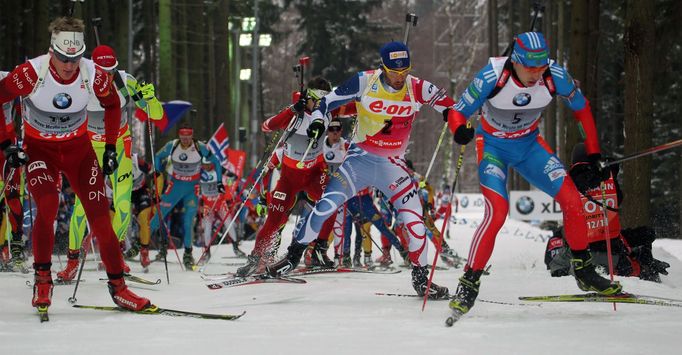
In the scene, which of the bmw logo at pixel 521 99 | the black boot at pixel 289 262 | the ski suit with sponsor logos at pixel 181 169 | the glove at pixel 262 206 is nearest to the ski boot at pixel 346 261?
the glove at pixel 262 206

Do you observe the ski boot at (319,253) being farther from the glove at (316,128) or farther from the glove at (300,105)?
the glove at (316,128)

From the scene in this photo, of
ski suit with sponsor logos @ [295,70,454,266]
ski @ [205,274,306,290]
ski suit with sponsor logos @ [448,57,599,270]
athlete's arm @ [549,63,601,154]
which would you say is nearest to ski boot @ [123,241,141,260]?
ski @ [205,274,306,290]

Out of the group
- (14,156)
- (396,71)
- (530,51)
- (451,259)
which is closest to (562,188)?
(530,51)

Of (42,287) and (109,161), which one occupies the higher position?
(109,161)

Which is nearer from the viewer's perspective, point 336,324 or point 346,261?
point 336,324

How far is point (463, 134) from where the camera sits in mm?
6797

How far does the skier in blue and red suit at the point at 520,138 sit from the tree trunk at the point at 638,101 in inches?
218

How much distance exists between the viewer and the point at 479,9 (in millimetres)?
64438

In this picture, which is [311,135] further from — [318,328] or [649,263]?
[649,263]

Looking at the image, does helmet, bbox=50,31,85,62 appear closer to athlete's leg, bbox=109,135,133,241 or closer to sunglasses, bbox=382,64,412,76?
sunglasses, bbox=382,64,412,76

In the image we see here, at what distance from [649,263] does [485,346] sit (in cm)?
537

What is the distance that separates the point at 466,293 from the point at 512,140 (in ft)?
4.22

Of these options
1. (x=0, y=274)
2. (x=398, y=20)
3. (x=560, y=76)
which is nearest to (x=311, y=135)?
(x=560, y=76)

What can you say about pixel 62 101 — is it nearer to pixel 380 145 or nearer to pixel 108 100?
pixel 108 100
